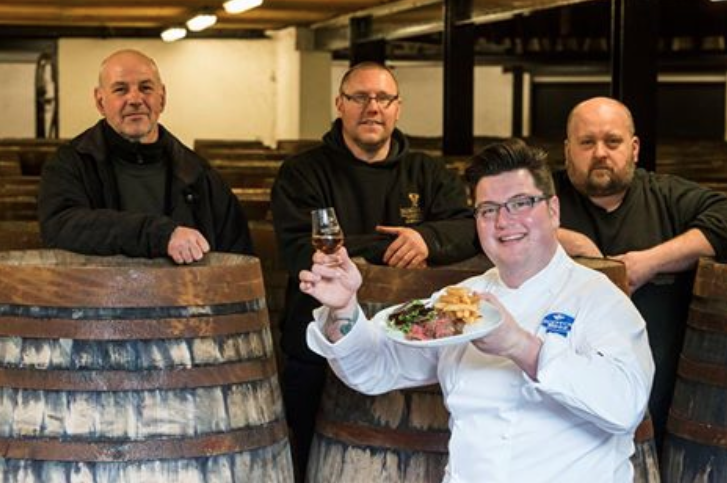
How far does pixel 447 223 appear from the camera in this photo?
5.20 m

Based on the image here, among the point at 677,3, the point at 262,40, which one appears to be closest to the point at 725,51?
the point at 677,3

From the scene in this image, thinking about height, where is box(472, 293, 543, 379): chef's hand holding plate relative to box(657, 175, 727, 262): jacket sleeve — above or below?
below

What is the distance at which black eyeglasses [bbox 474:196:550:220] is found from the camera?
3.65 m

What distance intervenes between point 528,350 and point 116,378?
1.02 metres

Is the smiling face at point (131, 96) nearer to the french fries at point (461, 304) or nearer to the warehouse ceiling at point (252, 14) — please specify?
the french fries at point (461, 304)

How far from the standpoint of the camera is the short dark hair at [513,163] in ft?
12.2

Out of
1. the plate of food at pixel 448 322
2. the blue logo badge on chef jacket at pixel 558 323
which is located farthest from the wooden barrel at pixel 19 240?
the blue logo badge on chef jacket at pixel 558 323

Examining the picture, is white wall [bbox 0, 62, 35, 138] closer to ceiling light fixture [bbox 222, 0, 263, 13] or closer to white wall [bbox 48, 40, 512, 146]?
white wall [bbox 48, 40, 512, 146]

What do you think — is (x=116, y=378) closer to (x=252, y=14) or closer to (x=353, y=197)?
(x=353, y=197)

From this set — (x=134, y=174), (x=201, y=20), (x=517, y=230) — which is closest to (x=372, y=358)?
Answer: (x=517, y=230)

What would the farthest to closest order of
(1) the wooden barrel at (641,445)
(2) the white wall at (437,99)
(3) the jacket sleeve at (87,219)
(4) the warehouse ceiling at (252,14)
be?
(2) the white wall at (437,99) < (4) the warehouse ceiling at (252,14) < (3) the jacket sleeve at (87,219) < (1) the wooden barrel at (641,445)

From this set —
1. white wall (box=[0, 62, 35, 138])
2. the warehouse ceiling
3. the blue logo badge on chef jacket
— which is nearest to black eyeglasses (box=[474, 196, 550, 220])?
the blue logo badge on chef jacket

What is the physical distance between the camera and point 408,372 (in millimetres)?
3938

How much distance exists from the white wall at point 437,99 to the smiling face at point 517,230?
28104 mm
